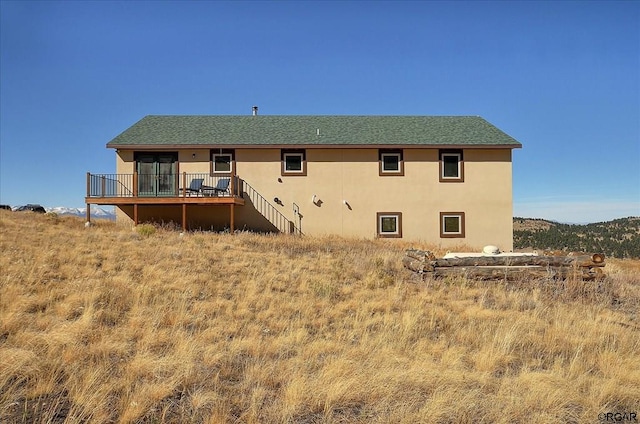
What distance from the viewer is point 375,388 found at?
444 centimetres

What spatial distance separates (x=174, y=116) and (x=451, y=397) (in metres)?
23.3

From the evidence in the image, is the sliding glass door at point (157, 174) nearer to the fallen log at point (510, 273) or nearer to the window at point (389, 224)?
the window at point (389, 224)

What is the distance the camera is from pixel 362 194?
21.7m

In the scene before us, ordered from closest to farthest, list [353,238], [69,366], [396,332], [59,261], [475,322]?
[69,366] < [396,332] < [475,322] < [59,261] < [353,238]

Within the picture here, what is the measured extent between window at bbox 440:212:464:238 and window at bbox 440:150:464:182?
5.39ft

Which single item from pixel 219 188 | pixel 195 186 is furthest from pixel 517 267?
pixel 195 186

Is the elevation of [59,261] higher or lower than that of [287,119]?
lower

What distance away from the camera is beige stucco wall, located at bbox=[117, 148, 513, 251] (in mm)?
21625

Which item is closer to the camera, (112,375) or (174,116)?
(112,375)

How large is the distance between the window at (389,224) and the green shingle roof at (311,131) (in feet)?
10.8

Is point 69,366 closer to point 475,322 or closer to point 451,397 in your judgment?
point 451,397

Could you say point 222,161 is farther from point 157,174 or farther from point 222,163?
point 157,174

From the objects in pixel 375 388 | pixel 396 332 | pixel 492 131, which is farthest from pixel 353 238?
pixel 375 388

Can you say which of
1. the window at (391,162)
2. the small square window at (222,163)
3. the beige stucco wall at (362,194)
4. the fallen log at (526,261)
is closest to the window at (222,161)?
the small square window at (222,163)
